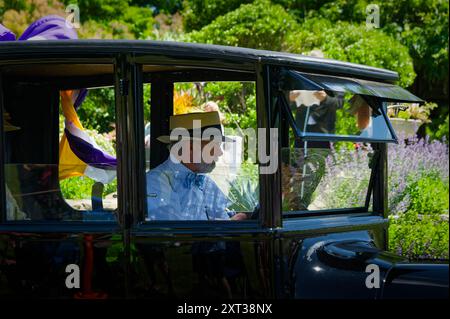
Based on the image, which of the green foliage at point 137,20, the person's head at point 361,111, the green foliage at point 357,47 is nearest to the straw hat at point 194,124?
the person's head at point 361,111

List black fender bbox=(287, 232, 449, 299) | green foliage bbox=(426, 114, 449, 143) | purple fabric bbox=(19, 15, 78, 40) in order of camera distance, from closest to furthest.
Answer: black fender bbox=(287, 232, 449, 299), purple fabric bbox=(19, 15, 78, 40), green foliage bbox=(426, 114, 449, 143)

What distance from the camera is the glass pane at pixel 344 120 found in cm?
283

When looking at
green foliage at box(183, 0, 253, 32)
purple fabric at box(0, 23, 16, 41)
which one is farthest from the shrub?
green foliage at box(183, 0, 253, 32)

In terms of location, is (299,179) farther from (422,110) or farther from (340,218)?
(422,110)

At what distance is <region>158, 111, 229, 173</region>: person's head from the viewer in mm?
2947

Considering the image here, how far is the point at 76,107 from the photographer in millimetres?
3451

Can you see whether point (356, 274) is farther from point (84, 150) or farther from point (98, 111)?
point (98, 111)

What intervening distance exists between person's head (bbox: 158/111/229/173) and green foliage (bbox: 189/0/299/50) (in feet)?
20.7

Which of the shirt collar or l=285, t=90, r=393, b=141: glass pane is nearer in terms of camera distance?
l=285, t=90, r=393, b=141: glass pane

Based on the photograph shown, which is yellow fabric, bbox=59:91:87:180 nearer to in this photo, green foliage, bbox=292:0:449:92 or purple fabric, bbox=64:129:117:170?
purple fabric, bbox=64:129:117:170
